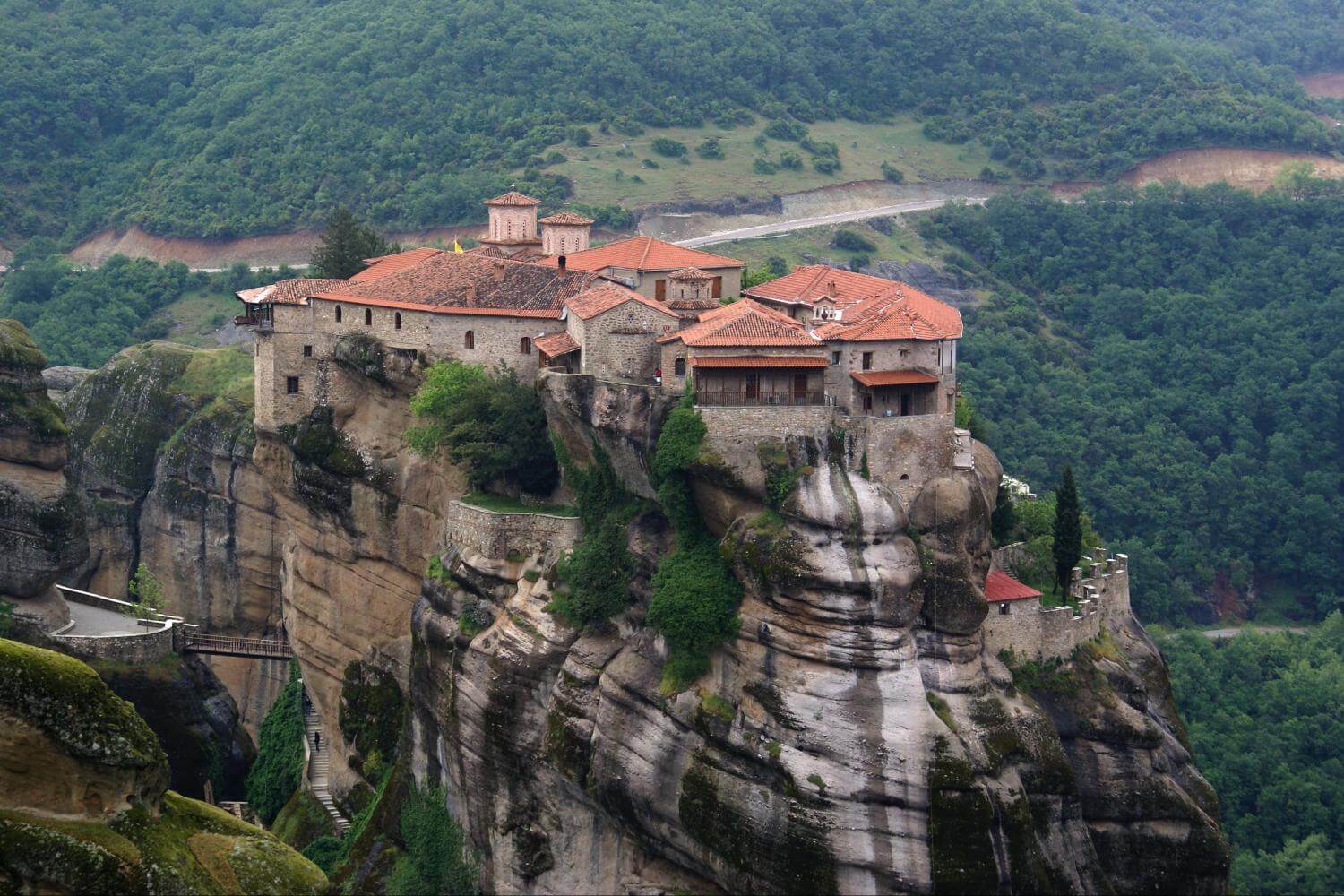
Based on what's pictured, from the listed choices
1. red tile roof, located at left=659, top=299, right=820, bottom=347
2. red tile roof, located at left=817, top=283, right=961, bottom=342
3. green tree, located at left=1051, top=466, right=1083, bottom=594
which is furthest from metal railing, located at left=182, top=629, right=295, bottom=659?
green tree, located at left=1051, top=466, right=1083, bottom=594

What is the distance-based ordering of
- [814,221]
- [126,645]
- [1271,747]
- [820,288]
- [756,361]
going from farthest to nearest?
[814,221], [1271,747], [126,645], [820,288], [756,361]

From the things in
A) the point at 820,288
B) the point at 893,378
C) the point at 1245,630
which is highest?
the point at 820,288

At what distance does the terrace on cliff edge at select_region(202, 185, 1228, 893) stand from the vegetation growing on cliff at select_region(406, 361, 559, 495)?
0.57 meters

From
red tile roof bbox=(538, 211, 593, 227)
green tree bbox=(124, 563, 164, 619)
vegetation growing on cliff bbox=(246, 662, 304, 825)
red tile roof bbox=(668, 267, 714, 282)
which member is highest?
red tile roof bbox=(538, 211, 593, 227)

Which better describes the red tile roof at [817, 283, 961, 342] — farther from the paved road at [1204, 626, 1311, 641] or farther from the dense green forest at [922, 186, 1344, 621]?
the dense green forest at [922, 186, 1344, 621]

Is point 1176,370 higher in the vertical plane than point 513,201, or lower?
lower

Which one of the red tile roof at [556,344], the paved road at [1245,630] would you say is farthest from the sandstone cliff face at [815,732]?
the paved road at [1245,630]

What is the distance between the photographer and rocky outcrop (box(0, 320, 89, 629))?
190 feet

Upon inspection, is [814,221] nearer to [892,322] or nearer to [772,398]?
[892,322]

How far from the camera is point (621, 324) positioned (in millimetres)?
50562

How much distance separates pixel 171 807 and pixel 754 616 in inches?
959

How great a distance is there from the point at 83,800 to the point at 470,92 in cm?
10178

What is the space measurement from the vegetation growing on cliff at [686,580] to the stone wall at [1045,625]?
21.8 feet

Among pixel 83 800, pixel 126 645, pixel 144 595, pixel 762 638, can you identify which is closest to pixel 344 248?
pixel 144 595
